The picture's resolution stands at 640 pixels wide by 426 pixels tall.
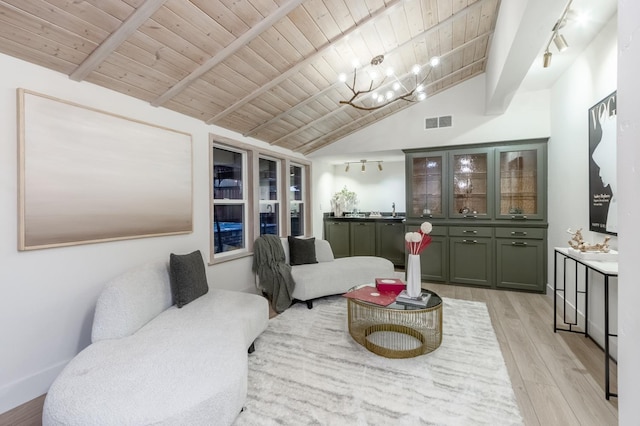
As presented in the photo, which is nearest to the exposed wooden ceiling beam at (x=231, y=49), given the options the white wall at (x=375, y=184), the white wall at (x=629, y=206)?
the white wall at (x=629, y=206)

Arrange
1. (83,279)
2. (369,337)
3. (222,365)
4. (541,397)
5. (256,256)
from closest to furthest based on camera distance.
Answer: (222,365) < (541,397) < (83,279) < (369,337) < (256,256)

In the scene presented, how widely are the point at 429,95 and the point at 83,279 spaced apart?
492 cm

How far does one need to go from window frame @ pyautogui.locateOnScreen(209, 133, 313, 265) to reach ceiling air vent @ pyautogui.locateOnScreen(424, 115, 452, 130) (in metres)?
2.19

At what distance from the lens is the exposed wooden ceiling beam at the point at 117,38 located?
1.81m

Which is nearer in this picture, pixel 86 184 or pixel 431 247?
pixel 86 184

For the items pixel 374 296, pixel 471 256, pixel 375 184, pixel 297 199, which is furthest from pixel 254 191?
pixel 471 256

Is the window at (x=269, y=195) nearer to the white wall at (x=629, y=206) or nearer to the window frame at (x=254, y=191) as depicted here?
the window frame at (x=254, y=191)

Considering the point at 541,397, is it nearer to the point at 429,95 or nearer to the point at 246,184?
the point at 246,184

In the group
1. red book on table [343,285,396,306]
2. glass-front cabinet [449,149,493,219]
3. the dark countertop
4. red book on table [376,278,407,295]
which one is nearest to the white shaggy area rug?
red book on table [343,285,396,306]

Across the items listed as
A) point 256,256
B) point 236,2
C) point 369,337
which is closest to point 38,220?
point 236,2

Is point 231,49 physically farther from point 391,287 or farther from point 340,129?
point 340,129

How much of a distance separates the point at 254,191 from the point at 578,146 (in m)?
3.86

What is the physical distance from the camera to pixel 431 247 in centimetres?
473

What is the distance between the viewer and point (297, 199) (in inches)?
Result: 220
